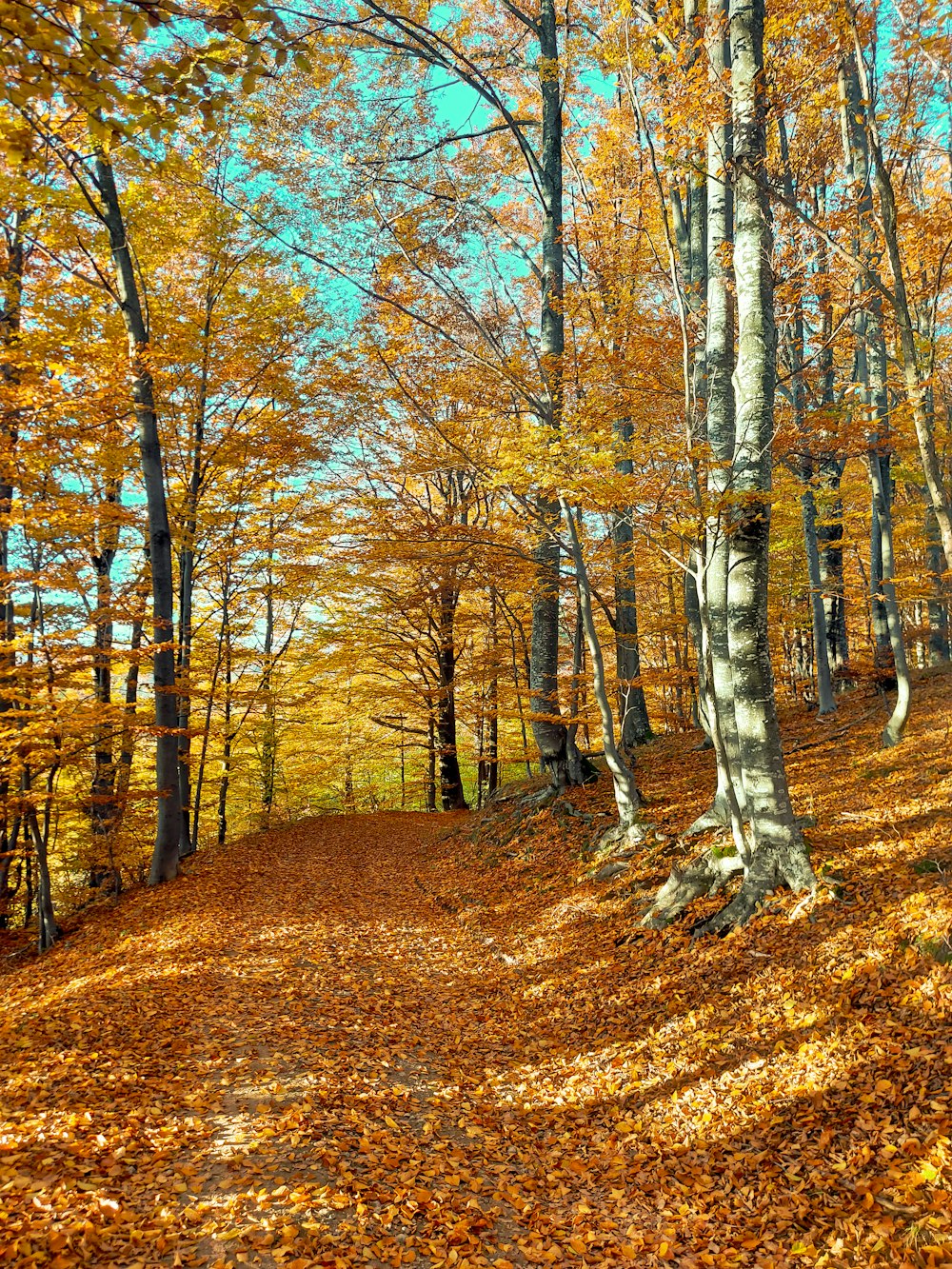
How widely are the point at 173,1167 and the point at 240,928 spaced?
457 centimetres

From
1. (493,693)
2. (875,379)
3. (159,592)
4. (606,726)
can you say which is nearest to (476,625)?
(493,693)

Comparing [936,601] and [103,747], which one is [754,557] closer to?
[936,601]

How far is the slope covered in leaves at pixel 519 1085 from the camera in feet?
10.7

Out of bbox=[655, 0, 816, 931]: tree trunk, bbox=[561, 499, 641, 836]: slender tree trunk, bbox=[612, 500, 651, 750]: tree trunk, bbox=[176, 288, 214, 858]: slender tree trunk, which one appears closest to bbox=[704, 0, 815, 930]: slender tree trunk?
bbox=[655, 0, 816, 931]: tree trunk

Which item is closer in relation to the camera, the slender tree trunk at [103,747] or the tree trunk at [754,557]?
the tree trunk at [754,557]

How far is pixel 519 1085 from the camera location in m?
5.04

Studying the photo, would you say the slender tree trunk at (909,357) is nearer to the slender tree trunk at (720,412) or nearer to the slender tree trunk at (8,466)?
the slender tree trunk at (720,412)

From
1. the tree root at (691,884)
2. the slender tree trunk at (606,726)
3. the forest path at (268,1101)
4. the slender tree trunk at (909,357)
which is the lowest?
the forest path at (268,1101)

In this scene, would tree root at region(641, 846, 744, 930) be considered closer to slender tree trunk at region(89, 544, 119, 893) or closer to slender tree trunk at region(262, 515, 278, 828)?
slender tree trunk at region(89, 544, 119, 893)

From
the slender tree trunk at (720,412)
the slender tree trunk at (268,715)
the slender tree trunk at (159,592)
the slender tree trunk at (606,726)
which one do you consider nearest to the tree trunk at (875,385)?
the slender tree trunk at (720,412)

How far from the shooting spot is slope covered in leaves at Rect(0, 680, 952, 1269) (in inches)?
128

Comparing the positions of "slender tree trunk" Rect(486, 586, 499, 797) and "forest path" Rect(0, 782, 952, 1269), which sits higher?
"slender tree trunk" Rect(486, 586, 499, 797)

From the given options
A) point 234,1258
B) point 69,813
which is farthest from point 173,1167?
point 69,813

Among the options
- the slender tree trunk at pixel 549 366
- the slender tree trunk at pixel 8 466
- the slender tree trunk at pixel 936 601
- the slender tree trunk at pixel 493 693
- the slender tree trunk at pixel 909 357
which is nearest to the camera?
the slender tree trunk at pixel 909 357
